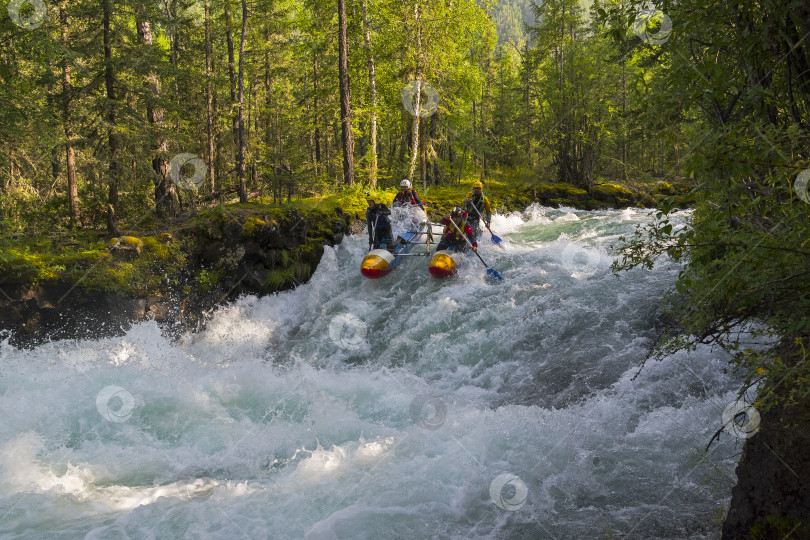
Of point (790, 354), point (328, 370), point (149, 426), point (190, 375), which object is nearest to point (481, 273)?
point (328, 370)

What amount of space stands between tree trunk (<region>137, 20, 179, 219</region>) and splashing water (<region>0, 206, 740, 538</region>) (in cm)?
519

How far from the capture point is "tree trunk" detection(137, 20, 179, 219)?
12984 millimetres

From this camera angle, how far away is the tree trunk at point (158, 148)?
13.0m

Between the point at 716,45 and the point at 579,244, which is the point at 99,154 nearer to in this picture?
the point at 579,244

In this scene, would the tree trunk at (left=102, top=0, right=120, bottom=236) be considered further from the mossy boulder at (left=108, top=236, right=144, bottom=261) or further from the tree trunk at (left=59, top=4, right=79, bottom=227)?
the mossy boulder at (left=108, top=236, right=144, bottom=261)

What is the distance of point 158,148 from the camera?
13227 millimetres

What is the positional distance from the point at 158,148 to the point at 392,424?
10793mm

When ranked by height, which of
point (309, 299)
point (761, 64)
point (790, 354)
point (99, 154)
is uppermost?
point (761, 64)

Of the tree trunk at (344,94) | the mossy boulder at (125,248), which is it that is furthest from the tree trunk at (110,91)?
the tree trunk at (344,94)

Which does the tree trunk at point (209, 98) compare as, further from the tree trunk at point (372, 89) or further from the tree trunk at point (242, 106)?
the tree trunk at point (372, 89)

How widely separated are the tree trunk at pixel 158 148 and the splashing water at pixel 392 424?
519 cm

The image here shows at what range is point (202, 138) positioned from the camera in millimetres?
21234

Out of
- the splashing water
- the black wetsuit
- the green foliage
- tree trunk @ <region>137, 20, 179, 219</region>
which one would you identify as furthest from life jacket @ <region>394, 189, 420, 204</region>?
the green foliage

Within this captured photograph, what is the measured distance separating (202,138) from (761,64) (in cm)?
2165
